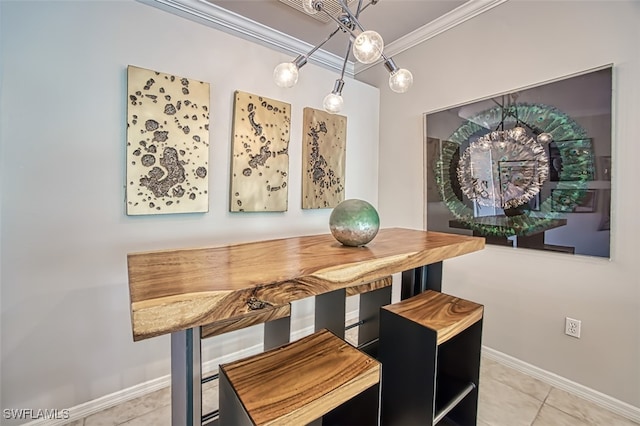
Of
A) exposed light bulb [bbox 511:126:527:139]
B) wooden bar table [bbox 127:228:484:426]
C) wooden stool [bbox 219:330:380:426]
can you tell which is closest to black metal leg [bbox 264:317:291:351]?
wooden bar table [bbox 127:228:484:426]

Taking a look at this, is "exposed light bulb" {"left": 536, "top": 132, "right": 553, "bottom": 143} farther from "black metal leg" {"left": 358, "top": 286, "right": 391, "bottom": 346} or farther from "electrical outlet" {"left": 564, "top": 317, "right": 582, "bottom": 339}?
"black metal leg" {"left": 358, "top": 286, "right": 391, "bottom": 346}

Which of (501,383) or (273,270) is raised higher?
(273,270)

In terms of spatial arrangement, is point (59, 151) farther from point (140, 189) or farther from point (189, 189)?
point (189, 189)

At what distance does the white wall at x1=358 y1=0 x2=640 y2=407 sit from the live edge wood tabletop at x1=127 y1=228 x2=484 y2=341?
102 centimetres

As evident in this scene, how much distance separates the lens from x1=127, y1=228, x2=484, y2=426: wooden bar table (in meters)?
0.62

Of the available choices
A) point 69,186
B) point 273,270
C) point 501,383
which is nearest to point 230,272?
point 273,270

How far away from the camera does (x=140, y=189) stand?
67.9 inches

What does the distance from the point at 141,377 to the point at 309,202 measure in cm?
172

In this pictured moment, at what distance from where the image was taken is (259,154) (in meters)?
2.21

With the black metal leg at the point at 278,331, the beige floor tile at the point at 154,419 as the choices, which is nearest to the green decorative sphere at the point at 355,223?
the black metal leg at the point at 278,331

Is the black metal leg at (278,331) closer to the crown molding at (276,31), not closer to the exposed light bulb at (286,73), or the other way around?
the exposed light bulb at (286,73)

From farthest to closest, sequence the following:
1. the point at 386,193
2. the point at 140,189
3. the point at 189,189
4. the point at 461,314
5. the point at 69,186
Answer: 1. the point at 386,193
2. the point at 189,189
3. the point at 140,189
4. the point at 69,186
5. the point at 461,314

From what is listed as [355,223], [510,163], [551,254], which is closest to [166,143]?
[355,223]

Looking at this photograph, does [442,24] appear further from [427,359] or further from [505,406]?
[505,406]
